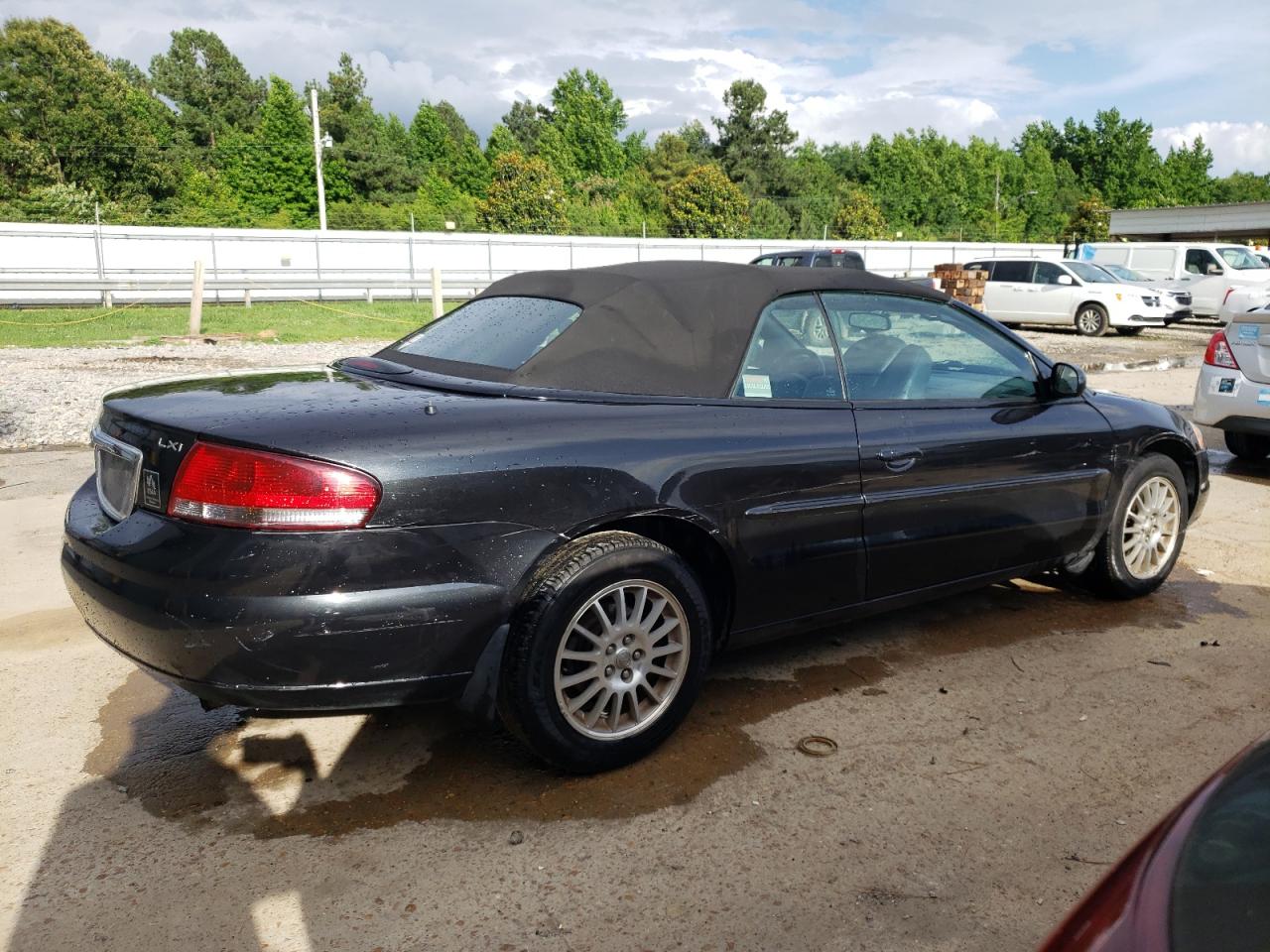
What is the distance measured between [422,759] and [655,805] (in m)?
0.79

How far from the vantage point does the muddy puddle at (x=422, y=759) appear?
296 cm

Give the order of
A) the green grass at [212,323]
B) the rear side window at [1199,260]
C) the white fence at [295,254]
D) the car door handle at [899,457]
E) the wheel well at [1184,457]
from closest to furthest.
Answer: the car door handle at [899,457]
the wheel well at [1184,457]
the green grass at [212,323]
the rear side window at [1199,260]
the white fence at [295,254]

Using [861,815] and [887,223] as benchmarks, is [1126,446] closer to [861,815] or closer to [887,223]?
[861,815]

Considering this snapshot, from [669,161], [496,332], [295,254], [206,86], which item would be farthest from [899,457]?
[206,86]

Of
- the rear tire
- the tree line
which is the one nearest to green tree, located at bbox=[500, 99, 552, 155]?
the tree line

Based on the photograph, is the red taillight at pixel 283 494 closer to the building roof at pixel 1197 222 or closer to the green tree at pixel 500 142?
the building roof at pixel 1197 222

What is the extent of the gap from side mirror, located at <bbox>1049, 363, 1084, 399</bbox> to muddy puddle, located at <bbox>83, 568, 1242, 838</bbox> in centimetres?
113

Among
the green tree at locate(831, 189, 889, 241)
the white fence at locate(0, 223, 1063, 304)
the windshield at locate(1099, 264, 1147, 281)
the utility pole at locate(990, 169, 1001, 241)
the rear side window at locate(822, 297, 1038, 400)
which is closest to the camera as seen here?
the rear side window at locate(822, 297, 1038, 400)

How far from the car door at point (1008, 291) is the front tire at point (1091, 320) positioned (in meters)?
1.07

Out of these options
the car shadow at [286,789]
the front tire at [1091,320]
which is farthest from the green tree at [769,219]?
the car shadow at [286,789]

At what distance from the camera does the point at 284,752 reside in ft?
10.9

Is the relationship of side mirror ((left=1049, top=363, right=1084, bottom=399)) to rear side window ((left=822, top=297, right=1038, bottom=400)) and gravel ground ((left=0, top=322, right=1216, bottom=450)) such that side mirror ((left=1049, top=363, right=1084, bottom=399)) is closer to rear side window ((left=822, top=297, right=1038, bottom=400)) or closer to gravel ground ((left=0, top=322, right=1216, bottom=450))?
rear side window ((left=822, top=297, right=1038, bottom=400))

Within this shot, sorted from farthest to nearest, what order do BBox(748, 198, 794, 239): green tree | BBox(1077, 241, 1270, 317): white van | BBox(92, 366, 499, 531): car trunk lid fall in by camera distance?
→ BBox(748, 198, 794, 239): green tree → BBox(1077, 241, 1270, 317): white van → BBox(92, 366, 499, 531): car trunk lid

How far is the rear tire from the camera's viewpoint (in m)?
8.70
